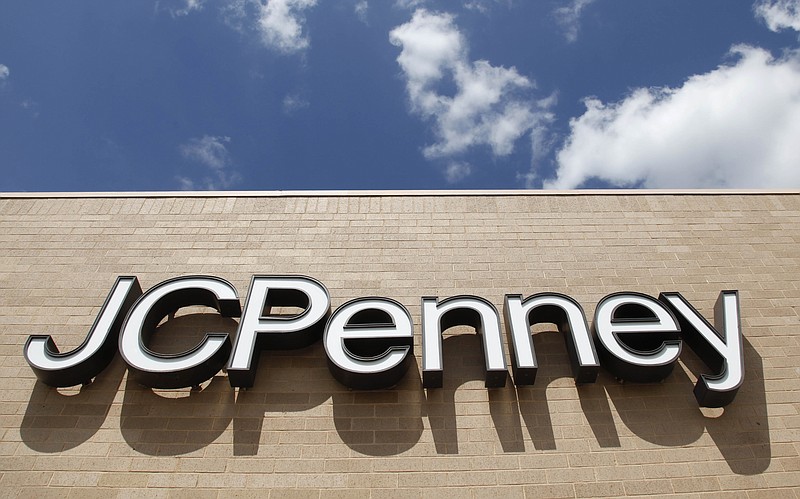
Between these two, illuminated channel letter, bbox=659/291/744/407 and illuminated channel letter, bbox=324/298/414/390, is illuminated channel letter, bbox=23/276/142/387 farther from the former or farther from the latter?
illuminated channel letter, bbox=659/291/744/407

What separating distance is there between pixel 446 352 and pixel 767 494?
4.55m

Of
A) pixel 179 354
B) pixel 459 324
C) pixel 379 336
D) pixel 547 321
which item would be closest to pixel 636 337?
pixel 547 321

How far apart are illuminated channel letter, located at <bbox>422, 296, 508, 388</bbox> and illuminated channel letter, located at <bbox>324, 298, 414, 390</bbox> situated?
11.8 inches

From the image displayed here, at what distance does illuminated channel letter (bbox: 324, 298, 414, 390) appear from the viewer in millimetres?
7844

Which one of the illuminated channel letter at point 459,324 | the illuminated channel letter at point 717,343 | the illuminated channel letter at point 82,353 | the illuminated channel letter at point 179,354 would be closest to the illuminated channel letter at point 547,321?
the illuminated channel letter at point 459,324

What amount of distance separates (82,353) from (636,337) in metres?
8.13

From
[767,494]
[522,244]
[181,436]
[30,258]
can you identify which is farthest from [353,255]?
[767,494]

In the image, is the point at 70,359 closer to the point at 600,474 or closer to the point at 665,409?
the point at 600,474

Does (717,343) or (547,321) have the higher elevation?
Answer: (547,321)

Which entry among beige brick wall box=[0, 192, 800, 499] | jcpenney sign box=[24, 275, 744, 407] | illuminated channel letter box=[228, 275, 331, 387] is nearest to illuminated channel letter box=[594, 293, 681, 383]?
jcpenney sign box=[24, 275, 744, 407]

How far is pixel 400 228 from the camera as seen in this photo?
1048 cm

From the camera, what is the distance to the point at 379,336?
27.1 feet

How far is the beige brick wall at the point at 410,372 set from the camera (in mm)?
7367

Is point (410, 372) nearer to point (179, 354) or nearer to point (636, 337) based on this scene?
point (179, 354)
